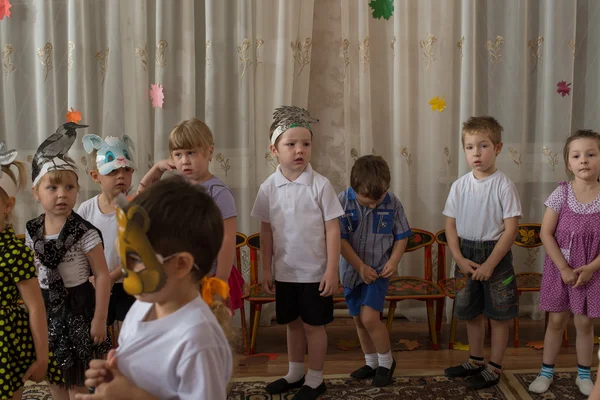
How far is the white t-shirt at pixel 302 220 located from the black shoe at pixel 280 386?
52 centimetres

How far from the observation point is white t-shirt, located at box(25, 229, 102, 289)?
2.41 meters

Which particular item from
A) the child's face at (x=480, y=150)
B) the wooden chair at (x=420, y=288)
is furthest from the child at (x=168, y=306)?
the wooden chair at (x=420, y=288)

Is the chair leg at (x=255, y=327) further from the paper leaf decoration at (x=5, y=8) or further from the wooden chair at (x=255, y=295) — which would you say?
the paper leaf decoration at (x=5, y=8)

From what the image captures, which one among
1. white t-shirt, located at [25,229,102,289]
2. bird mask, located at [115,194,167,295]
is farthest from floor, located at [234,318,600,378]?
bird mask, located at [115,194,167,295]

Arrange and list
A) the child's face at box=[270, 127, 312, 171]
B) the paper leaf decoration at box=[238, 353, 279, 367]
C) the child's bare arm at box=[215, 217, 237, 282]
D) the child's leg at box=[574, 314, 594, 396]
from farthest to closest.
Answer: the paper leaf decoration at box=[238, 353, 279, 367]
the child's leg at box=[574, 314, 594, 396]
the child's face at box=[270, 127, 312, 171]
the child's bare arm at box=[215, 217, 237, 282]

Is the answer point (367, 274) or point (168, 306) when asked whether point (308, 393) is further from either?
point (168, 306)

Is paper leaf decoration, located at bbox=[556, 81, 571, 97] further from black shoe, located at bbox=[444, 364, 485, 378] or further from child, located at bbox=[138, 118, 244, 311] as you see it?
child, located at bbox=[138, 118, 244, 311]

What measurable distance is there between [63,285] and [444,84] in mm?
2445

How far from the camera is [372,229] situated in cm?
→ 297

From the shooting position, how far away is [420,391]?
2975 mm

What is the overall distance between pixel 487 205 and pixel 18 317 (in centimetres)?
204

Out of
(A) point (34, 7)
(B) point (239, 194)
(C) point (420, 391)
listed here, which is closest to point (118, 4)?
(A) point (34, 7)

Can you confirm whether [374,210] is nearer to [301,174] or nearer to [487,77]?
[301,174]

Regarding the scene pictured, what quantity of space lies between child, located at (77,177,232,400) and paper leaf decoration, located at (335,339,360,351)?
219cm
